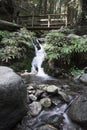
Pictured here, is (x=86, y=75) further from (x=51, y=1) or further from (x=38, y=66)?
(x=51, y=1)

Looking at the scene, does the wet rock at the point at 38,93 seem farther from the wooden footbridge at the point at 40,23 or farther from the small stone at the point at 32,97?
the wooden footbridge at the point at 40,23

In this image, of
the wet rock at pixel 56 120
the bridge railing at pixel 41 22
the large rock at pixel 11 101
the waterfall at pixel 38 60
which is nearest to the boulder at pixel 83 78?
the waterfall at pixel 38 60

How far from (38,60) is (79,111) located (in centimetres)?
540

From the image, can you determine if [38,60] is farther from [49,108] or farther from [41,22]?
[41,22]

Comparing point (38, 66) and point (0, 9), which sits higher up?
point (0, 9)

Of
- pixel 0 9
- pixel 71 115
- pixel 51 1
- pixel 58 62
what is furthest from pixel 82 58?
pixel 51 1

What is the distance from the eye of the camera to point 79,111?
5750mm

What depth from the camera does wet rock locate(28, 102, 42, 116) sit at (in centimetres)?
603

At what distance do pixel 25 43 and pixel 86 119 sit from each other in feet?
→ 20.2

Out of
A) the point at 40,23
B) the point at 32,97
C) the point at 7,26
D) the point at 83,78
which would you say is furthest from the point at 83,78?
the point at 40,23

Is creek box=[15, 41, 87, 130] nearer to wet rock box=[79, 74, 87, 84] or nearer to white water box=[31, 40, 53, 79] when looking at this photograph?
wet rock box=[79, 74, 87, 84]

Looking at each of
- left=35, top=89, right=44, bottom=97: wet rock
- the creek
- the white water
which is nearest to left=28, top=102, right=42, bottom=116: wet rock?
the creek

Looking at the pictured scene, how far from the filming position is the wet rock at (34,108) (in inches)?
237

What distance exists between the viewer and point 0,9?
51.6 feet
